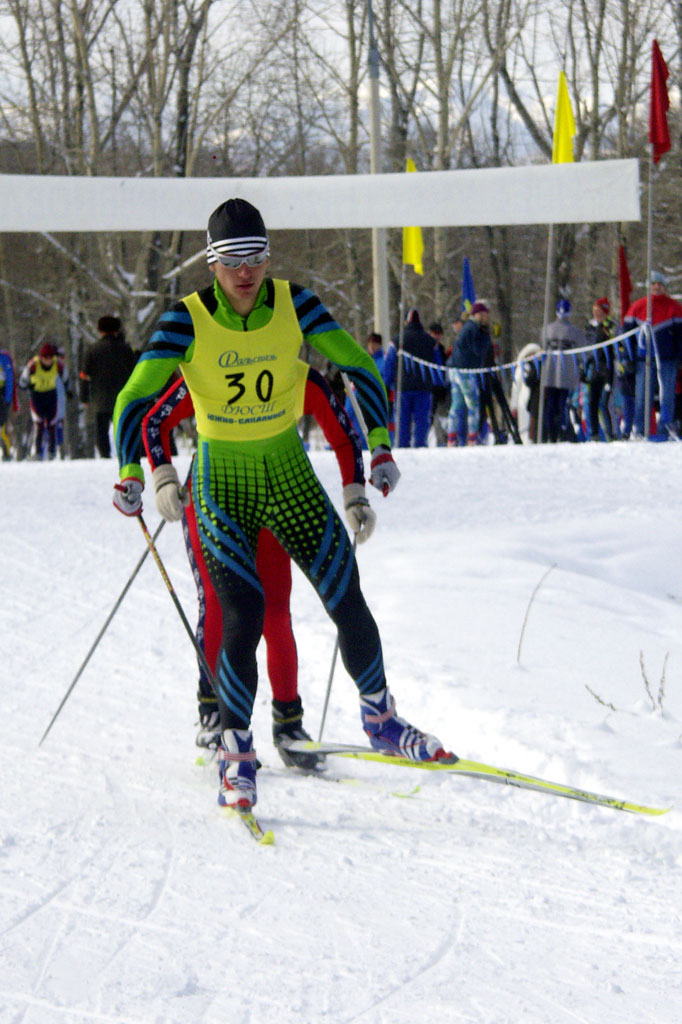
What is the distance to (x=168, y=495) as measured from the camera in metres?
3.53

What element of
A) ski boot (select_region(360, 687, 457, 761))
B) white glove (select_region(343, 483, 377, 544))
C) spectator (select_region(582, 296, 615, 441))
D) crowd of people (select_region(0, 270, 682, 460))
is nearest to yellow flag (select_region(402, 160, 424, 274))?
crowd of people (select_region(0, 270, 682, 460))

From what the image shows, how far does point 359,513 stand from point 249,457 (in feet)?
1.27

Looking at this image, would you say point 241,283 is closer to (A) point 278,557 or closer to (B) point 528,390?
(A) point 278,557

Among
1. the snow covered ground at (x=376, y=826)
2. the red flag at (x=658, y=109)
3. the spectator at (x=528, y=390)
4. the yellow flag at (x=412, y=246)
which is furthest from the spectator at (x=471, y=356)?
the snow covered ground at (x=376, y=826)

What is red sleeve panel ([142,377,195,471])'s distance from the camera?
147 inches

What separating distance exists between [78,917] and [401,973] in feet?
2.50

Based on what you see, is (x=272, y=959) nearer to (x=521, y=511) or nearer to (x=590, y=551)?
(x=590, y=551)

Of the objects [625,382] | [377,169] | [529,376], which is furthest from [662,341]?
[377,169]

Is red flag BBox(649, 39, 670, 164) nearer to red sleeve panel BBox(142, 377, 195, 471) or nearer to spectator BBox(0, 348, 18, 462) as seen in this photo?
spectator BBox(0, 348, 18, 462)

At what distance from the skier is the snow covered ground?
1.06 ft

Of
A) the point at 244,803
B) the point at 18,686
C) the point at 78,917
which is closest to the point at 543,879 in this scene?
the point at 244,803

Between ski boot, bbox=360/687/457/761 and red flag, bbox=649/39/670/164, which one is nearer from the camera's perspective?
ski boot, bbox=360/687/457/761

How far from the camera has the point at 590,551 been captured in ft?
23.9

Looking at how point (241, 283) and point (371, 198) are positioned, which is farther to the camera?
point (371, 198)
